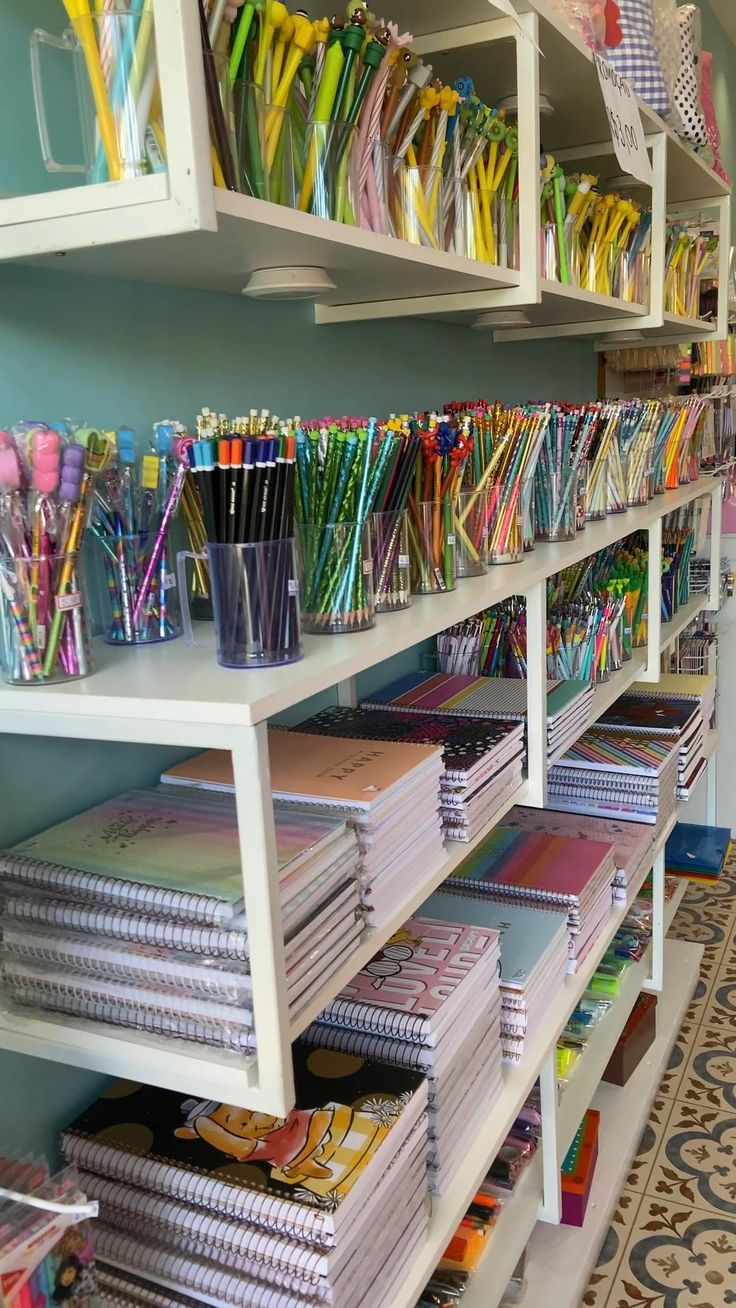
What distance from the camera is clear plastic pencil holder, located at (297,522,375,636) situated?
948 millimetres

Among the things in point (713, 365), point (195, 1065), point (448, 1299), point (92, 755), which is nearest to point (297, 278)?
point (92, 755)

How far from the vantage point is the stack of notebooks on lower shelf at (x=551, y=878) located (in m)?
1.63

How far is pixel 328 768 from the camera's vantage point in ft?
3.46

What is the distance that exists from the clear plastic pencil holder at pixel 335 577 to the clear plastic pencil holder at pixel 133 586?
136mm

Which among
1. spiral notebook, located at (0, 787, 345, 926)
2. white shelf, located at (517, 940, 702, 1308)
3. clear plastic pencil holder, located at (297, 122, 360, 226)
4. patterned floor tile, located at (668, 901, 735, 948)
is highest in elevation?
clear plastic pencil holder, located at (297, 122, 360, 226)

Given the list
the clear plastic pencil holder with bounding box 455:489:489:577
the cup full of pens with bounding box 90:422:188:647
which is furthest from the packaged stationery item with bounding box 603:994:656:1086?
the cup full of pens with bounding box 90:422:188:647

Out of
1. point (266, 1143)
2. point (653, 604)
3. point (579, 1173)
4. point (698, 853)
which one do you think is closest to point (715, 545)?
point (653, 604)

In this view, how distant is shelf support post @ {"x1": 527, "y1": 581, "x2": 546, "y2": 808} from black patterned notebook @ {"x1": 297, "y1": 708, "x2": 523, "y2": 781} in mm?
38

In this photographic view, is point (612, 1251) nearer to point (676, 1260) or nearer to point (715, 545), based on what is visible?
point (676, 1260)

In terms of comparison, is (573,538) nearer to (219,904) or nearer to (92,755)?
(92,755)

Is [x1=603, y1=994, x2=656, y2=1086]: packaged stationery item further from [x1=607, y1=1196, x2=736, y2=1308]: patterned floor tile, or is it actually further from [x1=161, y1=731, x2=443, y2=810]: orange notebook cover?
[x1=161, y1=731, x2=443, y2=810]: orange notebook cover

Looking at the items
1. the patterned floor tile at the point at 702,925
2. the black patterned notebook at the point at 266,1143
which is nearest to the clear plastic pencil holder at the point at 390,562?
the black patterned notebook at the point at 266,1143

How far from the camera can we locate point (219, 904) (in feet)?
2.55

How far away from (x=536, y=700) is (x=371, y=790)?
1.64 feet
